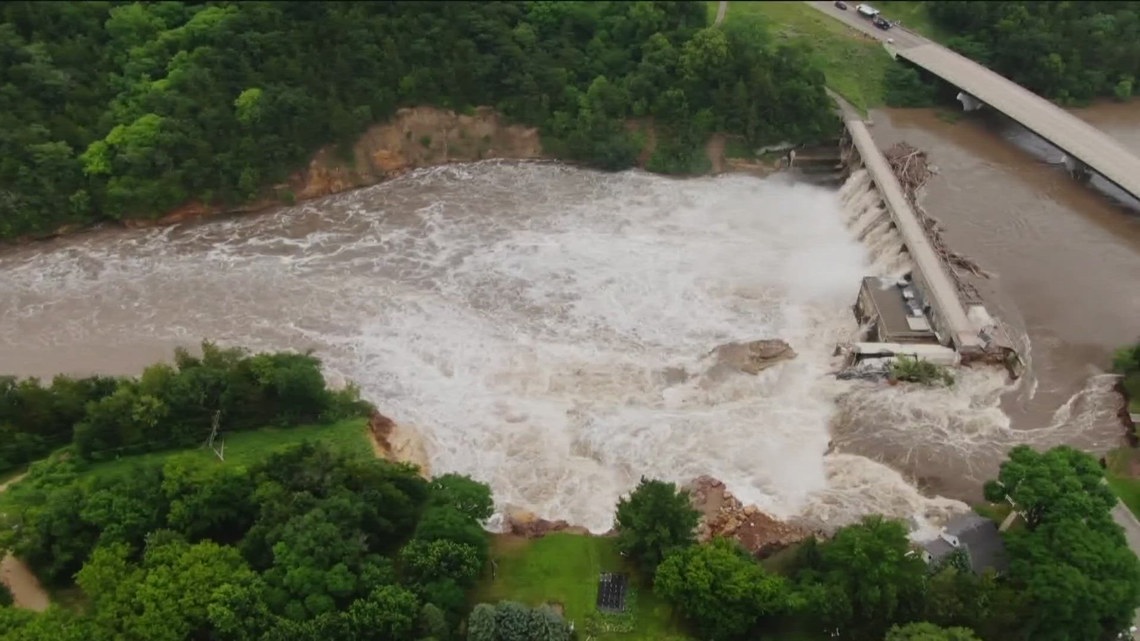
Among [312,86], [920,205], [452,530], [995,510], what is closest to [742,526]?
[995,510]

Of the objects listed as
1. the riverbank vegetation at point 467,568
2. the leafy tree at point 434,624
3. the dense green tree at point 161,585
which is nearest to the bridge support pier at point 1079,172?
the riverbank vegetation at point 467,568

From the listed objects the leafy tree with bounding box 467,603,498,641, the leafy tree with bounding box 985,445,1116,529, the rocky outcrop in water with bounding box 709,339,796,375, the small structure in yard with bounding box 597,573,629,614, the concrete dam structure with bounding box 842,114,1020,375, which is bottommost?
the small structure in yard with bounding box 597,573,629,614

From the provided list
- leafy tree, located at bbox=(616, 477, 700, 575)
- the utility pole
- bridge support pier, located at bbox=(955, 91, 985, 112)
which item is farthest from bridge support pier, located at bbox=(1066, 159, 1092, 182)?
the utility pole

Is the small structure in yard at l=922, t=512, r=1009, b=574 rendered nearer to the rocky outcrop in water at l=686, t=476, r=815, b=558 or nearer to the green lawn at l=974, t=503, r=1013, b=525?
the green lawn at l=974, t=503, r=1013, b=525

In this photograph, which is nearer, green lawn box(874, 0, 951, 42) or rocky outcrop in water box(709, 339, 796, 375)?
rocky outcrop in water box(709, 339, 796, 375)

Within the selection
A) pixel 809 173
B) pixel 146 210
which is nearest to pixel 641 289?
pixel 809 173

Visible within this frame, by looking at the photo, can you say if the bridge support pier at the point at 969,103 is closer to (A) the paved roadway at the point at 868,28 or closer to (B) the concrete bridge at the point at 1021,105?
(B) the concrete bridge at the point at 1021,105
